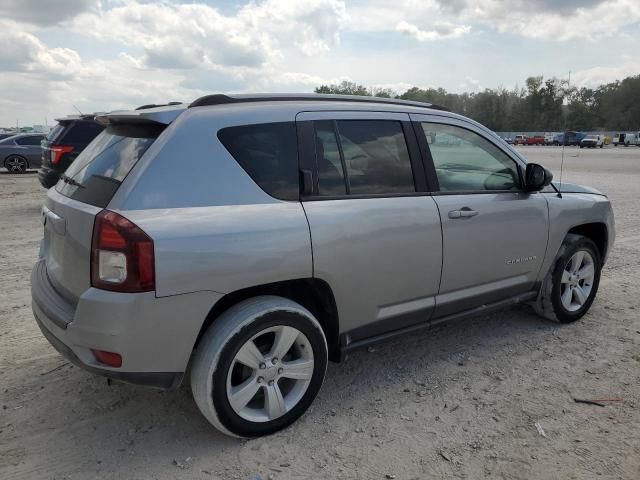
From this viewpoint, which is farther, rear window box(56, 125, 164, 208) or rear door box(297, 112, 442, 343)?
rear door box(297, 112, 442, 343)

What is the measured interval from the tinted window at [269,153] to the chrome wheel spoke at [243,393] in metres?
1.04

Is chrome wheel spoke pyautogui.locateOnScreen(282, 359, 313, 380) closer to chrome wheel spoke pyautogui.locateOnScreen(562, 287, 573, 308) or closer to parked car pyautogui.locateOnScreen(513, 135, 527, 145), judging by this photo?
chrome wheel spoke pyautogui.locateOnScreen(562, 287, 573, 308)

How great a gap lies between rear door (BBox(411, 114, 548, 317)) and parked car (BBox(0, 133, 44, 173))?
19.9 m

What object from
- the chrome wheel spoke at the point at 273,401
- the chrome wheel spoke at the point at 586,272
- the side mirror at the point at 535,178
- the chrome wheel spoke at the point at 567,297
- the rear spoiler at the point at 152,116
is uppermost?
the rear spoiler at the point at 152,116

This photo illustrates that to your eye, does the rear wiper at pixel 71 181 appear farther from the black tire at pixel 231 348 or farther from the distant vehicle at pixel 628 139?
the distant vehicle at pixel 628 139

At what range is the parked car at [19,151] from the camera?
20.0 m

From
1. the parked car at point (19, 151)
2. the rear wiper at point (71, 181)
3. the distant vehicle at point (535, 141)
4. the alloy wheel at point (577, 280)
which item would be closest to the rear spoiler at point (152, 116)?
the rear wiper at point (71, 181)

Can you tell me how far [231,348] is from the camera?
2768 mm

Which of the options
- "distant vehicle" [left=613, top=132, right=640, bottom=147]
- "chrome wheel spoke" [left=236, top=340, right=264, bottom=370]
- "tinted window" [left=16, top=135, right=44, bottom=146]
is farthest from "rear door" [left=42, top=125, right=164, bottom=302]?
"distant vehicle" [left=613, top=132, right=640, bottom=147]

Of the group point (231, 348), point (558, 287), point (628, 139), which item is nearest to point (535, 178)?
point (558, 287)

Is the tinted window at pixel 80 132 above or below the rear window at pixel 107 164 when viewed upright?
above

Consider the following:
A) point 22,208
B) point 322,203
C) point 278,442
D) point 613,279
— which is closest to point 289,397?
point 278,442

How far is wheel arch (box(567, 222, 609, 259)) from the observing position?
4793 millimetres

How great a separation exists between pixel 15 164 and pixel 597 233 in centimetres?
2087
